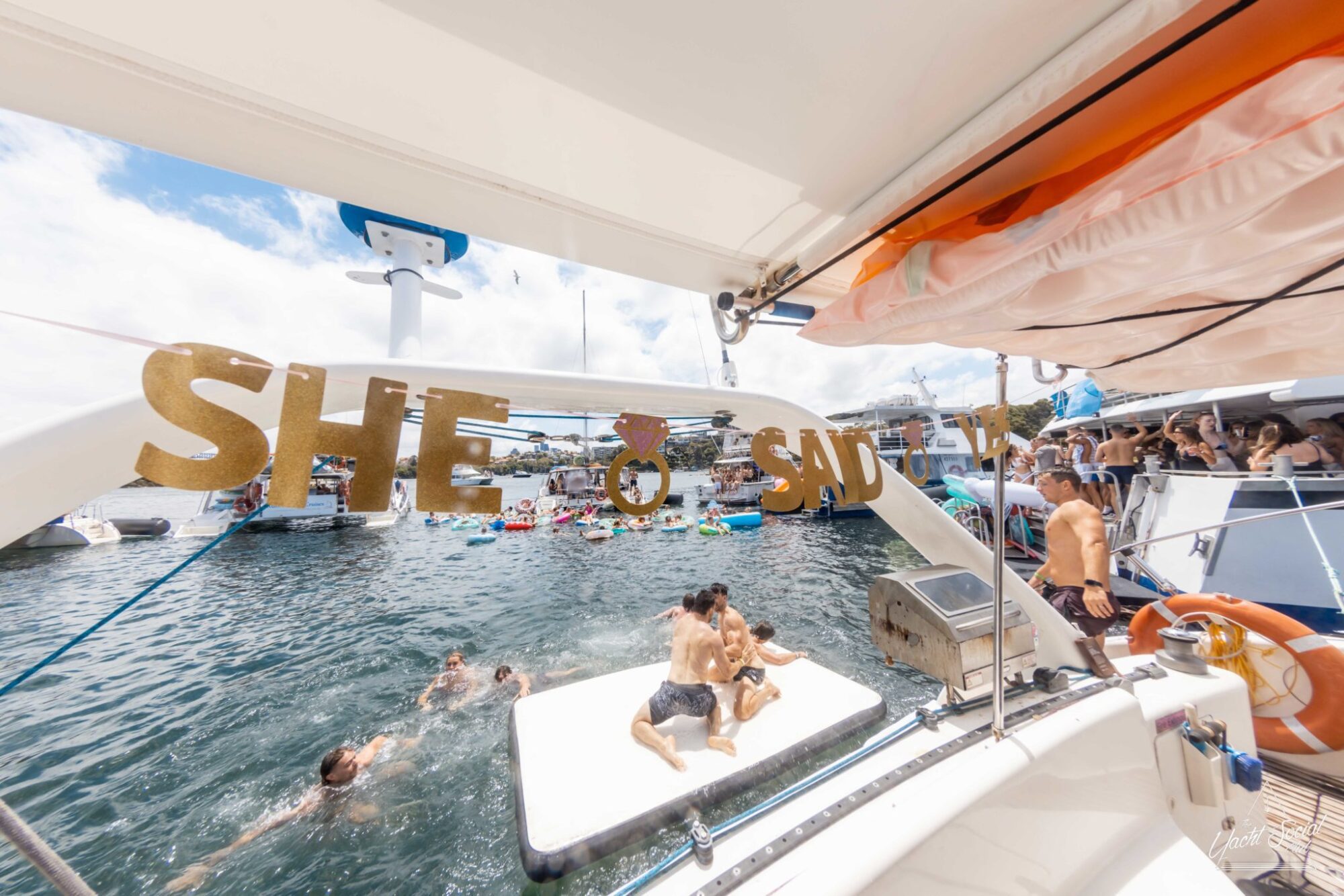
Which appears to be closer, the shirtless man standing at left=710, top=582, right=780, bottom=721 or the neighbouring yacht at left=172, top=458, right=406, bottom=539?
the shirtless man standing at left=710, top=582, right=780, bottom=721

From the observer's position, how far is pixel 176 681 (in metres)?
8.05

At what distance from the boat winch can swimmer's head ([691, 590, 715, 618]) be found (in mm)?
2623

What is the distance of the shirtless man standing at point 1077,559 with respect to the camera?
3840mm

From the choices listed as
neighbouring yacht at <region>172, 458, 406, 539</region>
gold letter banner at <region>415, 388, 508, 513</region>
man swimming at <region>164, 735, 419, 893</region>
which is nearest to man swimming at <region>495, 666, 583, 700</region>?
man swimming at <region>164, 735, 419, 893</region>

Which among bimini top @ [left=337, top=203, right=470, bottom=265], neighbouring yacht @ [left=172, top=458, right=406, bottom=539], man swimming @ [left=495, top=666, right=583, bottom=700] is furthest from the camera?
neighbouring yacht @ [left=172, top=458, right=406, bottom=539]

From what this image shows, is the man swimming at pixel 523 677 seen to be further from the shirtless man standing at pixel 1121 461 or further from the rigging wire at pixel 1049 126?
the shirtless man standing at pixel 1121 461

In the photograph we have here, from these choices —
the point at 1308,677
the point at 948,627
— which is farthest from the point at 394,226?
the point at 1308,677

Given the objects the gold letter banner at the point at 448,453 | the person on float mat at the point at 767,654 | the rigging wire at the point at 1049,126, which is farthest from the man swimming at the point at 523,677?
the rigging wire at the point at 1049,126

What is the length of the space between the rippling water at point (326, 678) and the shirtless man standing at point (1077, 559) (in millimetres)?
2627

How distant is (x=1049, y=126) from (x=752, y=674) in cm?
518

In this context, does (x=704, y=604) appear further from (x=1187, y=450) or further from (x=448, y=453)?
(x=1187, y=450)

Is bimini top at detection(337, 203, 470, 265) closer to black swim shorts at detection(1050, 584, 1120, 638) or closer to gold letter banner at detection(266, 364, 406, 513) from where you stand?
gold letter banner at detection(266, 364, 406, 513)

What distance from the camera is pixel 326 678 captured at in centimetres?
773

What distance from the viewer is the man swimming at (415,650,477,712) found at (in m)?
6.46
